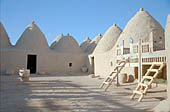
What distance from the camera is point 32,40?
21016 mm

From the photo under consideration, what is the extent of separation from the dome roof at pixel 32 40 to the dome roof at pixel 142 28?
12.1 meters

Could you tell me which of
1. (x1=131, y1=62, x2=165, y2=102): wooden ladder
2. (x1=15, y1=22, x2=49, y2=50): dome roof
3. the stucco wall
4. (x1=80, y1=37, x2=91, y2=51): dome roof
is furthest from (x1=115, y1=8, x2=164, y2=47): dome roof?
(x1=80, y1=37, x2=91, y2=51): dome roof

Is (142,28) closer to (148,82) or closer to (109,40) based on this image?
(109,40)

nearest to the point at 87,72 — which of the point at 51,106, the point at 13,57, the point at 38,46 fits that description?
the point at 38,46

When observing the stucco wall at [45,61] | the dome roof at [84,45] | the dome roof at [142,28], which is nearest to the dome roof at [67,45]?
the stucco wall at [45,61]

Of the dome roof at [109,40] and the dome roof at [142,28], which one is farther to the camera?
the dome roof at [109,40]

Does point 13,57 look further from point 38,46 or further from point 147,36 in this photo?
point 147,36

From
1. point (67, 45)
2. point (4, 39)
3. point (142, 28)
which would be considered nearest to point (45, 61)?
point (67, 45)

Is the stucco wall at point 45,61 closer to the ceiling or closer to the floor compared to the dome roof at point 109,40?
closer to the floor

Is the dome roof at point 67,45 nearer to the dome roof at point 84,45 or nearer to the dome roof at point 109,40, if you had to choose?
the dome roof at point 84,45

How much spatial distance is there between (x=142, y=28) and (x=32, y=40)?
46.4 feet

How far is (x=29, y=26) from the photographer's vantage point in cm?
2219

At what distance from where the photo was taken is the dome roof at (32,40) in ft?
67.6

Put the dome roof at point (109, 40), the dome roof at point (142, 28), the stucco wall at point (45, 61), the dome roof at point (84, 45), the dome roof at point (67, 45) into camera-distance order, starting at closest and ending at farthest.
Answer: the dome roof at point (142, 28) < the dome roof at point (109, 40) < the stucco wall at point (45, 61) < the dome roof at point (67, 45) < the dome roof at point (84, 45)
